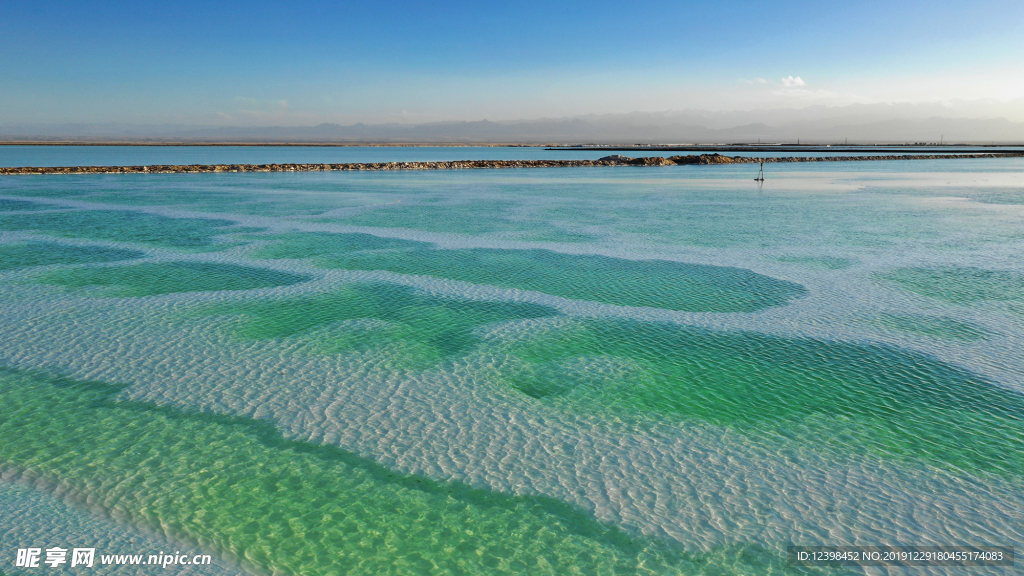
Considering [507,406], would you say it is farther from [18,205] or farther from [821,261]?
[18,205]

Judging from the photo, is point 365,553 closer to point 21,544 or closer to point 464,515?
point 464,515

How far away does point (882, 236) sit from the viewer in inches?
684

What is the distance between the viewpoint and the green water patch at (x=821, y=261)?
13195 millimetres

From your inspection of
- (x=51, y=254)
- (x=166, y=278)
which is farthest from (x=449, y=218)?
(x=51, y=254)

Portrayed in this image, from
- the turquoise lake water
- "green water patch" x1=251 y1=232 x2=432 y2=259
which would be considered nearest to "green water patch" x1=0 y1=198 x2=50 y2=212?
the turquoise lake water

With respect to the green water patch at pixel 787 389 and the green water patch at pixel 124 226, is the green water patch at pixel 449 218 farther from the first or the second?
the green water patch at pixel 787 389

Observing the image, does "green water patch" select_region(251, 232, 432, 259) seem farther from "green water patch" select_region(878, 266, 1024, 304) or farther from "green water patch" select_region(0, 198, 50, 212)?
"green water patch" select_region(0, 198, 50, 212)

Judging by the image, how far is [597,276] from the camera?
1241 centimetres

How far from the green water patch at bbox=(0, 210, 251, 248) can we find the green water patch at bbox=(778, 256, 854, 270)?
1447cm

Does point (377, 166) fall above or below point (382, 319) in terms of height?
above

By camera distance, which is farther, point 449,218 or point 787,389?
point 449,218

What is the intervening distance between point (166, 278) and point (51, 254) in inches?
177

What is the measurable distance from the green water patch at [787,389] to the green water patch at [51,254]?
1073cm

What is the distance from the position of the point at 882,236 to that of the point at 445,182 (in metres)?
27.4
